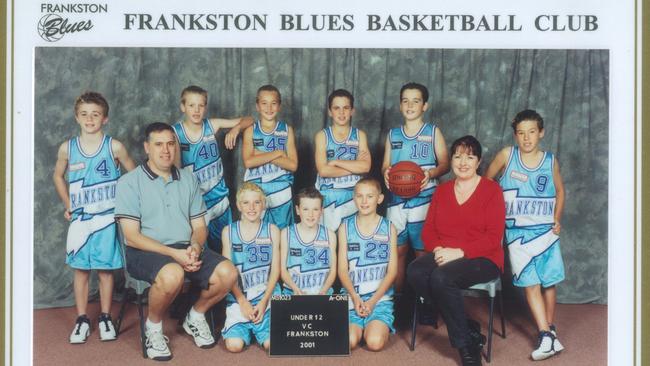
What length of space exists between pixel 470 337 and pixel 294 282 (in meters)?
0.73

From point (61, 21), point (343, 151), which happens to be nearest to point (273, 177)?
point (343, 151)

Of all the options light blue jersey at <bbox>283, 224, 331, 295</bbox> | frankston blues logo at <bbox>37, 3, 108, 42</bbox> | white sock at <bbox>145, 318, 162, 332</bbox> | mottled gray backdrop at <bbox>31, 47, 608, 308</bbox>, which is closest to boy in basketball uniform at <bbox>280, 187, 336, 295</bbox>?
light blue jersey at <bbox>283, 224, 331, 295</bbox>

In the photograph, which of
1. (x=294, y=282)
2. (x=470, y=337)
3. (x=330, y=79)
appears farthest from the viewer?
(x=330, y=79)

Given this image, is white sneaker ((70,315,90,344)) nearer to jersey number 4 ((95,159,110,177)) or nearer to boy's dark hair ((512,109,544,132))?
jersey number 4 ((95,159,110,177))

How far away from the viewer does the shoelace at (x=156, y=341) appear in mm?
3320

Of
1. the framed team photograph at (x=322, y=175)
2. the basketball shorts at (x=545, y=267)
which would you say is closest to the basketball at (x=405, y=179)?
the framed team photograph at (x=322, y=175)

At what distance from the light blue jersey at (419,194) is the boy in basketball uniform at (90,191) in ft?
3.58

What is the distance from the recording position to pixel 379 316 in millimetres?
3445

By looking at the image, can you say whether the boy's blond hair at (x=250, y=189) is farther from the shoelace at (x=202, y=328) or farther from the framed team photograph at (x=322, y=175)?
the shoelace at (x=202, y=328)

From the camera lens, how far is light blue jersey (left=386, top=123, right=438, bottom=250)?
11.6ft

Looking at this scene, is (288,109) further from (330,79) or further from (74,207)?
(74,207)

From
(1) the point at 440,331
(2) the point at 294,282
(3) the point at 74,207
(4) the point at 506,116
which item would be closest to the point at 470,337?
(1) the point at 440,331

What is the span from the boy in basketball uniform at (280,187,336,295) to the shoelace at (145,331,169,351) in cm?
52

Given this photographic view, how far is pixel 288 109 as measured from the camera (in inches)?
148
